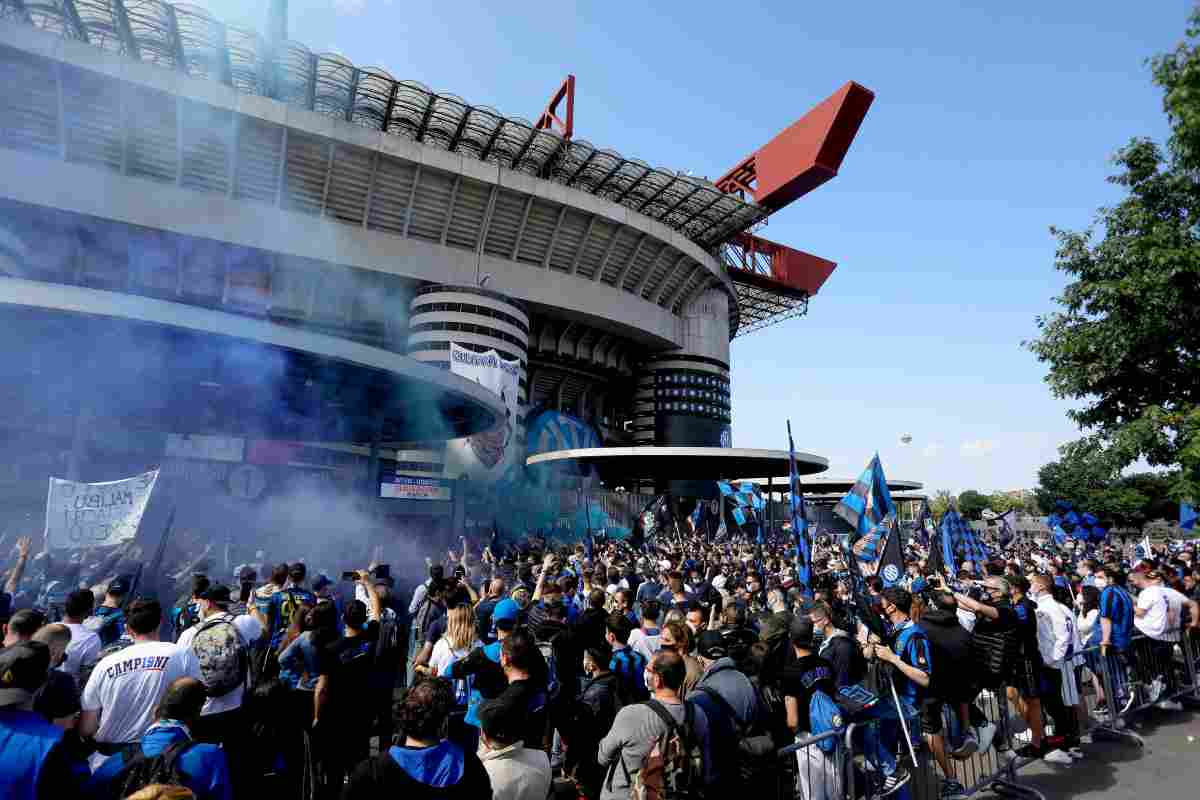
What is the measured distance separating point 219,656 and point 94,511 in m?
6.53

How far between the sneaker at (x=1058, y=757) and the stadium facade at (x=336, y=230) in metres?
13.5

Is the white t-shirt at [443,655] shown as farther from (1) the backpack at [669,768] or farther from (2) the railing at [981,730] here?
(2) the railing at [981,730]

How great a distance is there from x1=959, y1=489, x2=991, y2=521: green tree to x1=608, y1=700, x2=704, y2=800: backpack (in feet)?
370

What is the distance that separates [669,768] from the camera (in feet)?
10.8

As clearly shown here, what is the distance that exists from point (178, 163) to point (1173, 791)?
40864 mm

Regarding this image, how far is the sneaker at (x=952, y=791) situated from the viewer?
5137 millimetres

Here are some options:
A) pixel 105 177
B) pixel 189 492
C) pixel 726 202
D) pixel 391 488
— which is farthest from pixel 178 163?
pixel 726 202

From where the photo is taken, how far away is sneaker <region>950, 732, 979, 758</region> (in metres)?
5.11

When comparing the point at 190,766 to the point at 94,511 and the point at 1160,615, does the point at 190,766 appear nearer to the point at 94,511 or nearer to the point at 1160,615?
the point at 94,511

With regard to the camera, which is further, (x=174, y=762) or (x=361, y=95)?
(x=361, y=95)

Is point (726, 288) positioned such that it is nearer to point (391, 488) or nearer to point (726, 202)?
point (726, 202)

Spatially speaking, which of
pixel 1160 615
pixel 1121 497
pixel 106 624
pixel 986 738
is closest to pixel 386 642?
pixel 106 624

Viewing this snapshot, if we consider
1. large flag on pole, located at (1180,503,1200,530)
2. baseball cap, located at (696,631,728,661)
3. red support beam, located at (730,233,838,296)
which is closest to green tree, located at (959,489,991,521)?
red support beam, located at (730,233,838,296)

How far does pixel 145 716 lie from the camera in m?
3.33
